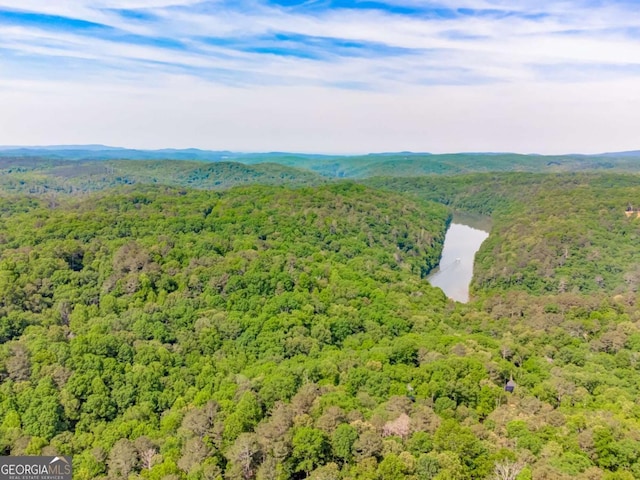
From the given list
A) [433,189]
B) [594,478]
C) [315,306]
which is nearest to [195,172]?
[433,189]

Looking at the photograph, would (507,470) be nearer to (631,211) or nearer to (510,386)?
(510,386)

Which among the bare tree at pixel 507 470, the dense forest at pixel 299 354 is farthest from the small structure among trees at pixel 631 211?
the bare tree at pixel 507 470

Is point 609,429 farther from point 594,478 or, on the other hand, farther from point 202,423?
point 202,423

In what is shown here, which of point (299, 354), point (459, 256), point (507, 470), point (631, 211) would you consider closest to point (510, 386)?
point (507, 470)

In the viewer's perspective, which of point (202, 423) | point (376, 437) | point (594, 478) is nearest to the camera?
point (594, 478)

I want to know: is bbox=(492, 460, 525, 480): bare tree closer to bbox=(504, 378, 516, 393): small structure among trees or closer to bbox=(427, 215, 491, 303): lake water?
bbox=(504, 378, 516, 393): small structure among trees

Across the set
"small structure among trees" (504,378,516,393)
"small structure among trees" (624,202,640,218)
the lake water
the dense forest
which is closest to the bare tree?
the dense forest
